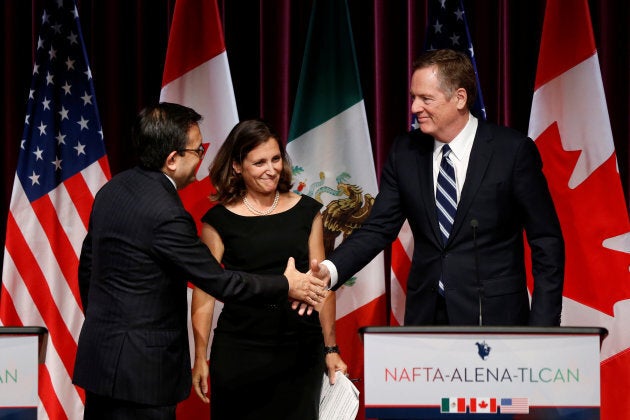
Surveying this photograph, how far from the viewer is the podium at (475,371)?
1.76 m

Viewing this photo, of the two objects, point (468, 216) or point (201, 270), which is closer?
Result: point (201, 270)

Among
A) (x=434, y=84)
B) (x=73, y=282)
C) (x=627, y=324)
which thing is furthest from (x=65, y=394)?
(x=627, y=324)

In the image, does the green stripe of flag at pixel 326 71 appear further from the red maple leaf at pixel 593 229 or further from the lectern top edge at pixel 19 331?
the lectern top edge at pixel 19 331

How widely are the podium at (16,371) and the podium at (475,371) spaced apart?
79 cm

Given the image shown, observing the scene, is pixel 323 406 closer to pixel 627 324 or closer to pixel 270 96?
pixel 627 324

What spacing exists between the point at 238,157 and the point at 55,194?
1.25 metres

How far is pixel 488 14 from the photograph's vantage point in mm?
3764

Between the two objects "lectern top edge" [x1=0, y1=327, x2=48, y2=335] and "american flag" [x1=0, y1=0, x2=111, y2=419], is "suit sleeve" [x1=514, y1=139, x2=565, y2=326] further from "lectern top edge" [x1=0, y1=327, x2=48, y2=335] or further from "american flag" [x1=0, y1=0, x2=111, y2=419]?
"american flag" [x1=0, y1=0, x2=111, y2=419]

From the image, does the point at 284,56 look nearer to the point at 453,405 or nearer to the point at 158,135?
the point at 158,135

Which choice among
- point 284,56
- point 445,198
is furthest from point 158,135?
point 284,56

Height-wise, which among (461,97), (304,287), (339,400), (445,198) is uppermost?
(461,97)

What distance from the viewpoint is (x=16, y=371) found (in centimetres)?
188

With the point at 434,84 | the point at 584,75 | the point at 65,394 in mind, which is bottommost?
the point at 65,394

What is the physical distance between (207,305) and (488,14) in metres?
1.98
